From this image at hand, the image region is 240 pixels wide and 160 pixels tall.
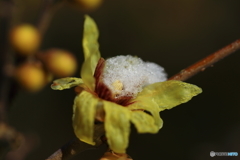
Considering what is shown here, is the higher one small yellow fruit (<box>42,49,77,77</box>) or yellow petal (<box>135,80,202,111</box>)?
small yellow fruit (<box>42,49,77,77</box>)

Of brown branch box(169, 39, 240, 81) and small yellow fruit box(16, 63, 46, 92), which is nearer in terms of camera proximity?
small yellow fruit box(16, 63, 46, 92)

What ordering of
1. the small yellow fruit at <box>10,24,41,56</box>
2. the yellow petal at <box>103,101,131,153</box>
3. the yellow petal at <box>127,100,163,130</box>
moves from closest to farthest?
the small yellow fruit at <box>10,24,41,56</box> < the yellow petal at <box>103,101,131,153</box> < the yellow petal at <box>127,100,163,130</box>

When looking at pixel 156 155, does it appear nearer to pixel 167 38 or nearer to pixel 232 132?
pixel 232 132

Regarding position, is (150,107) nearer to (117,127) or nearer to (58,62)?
(117,127)

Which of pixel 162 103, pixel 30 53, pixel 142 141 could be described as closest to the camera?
pixel 30 53

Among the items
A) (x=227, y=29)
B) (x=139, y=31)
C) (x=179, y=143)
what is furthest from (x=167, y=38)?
(x=179, y=143)

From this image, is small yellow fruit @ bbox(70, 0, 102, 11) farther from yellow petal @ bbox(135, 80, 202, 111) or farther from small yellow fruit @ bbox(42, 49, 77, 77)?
yellow petal @ bbox(135, 80, 202, 111)

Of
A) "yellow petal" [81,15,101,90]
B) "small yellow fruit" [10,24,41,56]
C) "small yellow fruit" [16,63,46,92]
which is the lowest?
"yellow petal" [81,15,101,90]

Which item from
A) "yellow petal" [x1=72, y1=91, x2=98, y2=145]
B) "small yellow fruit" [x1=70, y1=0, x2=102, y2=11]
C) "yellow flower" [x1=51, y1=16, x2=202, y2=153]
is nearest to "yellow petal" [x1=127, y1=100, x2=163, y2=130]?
"yellow flower" [x1=51, y1=16, x2=202, y2=153]
